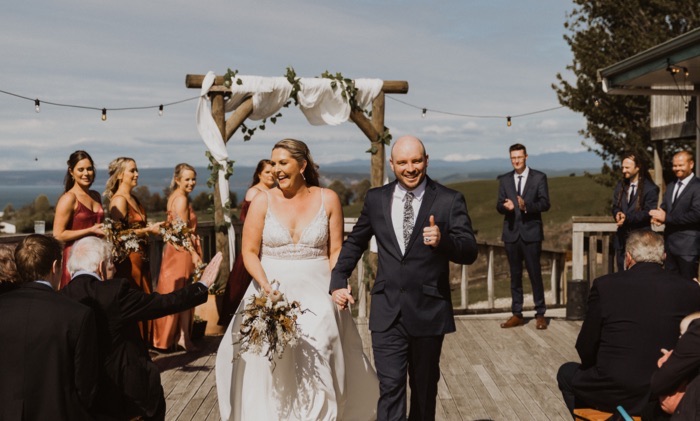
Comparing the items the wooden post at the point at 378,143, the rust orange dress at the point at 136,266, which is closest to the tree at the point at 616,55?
the wooden post at the point at 378,143

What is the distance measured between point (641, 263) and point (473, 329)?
16.9ft

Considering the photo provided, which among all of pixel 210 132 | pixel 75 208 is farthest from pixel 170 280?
pixel 210 132

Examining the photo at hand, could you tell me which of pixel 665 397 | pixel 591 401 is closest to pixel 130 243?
pixel 591 401

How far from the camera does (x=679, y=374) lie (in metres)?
3.32

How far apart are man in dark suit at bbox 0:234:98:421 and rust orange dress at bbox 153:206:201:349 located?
435 cm

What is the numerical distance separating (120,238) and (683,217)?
18.0 ft

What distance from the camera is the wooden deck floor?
6.12 metres

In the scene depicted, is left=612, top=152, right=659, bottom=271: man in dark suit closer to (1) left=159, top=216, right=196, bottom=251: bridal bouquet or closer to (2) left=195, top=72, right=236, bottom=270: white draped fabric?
(1) left=159, top=216, right=196, bottom=251: bridal bouquet

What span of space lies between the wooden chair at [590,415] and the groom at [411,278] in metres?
0.82

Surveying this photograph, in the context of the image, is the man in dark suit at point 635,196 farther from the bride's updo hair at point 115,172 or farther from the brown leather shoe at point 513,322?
the bride's updo hair at point 115,172

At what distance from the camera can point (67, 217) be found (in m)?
6.96

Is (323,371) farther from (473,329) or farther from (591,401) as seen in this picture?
(473,329)

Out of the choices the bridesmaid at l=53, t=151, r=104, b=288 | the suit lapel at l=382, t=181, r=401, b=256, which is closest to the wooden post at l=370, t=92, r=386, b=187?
the bridesmaid at l=53, t=151, r=104, b=288

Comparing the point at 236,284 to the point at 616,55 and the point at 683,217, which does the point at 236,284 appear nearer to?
the point at 683,217
